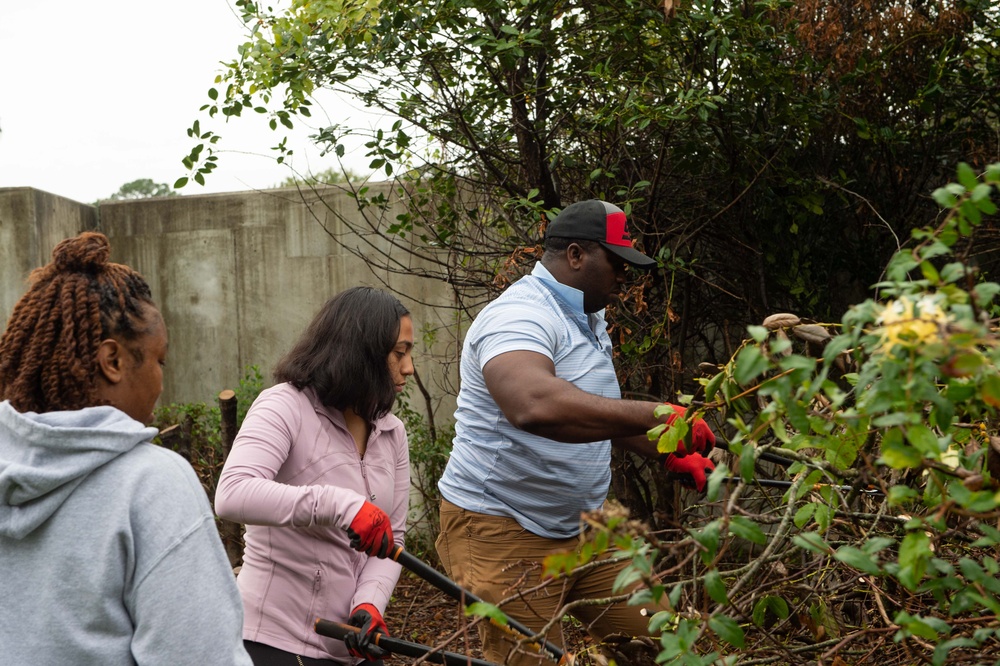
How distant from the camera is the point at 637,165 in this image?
4.79 metres

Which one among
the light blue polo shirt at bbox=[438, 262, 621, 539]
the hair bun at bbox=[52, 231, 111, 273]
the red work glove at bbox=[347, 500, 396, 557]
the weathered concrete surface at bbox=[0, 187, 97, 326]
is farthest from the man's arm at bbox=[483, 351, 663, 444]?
the weathered concrete surface at bbox=[0, 187, 97, 326]

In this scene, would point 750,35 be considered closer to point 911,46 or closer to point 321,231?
point 911,46

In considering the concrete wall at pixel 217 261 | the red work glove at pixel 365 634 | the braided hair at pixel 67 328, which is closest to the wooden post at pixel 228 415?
the concrete wall at pixel 217 261

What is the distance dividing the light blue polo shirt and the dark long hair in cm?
27

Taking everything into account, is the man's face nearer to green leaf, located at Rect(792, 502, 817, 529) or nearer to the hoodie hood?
green leaf, located at Rect(792, 502, 817, 529)

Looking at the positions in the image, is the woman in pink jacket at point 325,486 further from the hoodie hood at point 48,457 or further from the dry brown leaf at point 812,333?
→ the dry brown leaf at point 812,333

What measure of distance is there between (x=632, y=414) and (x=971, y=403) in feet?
3.74

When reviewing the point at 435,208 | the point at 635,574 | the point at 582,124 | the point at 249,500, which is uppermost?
the point at 582,124

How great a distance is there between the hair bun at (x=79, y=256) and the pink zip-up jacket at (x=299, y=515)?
100cm

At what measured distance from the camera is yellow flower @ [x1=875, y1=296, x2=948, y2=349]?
1.18 metres

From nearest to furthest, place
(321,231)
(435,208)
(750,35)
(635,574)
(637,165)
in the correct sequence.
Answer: (635,574)
(750,35)
(637,165)
(435,208)
(321,231)

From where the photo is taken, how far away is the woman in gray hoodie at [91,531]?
1509 millimetres

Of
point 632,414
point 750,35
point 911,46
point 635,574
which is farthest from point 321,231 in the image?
point 635,574

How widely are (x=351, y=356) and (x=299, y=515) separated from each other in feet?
1.74
